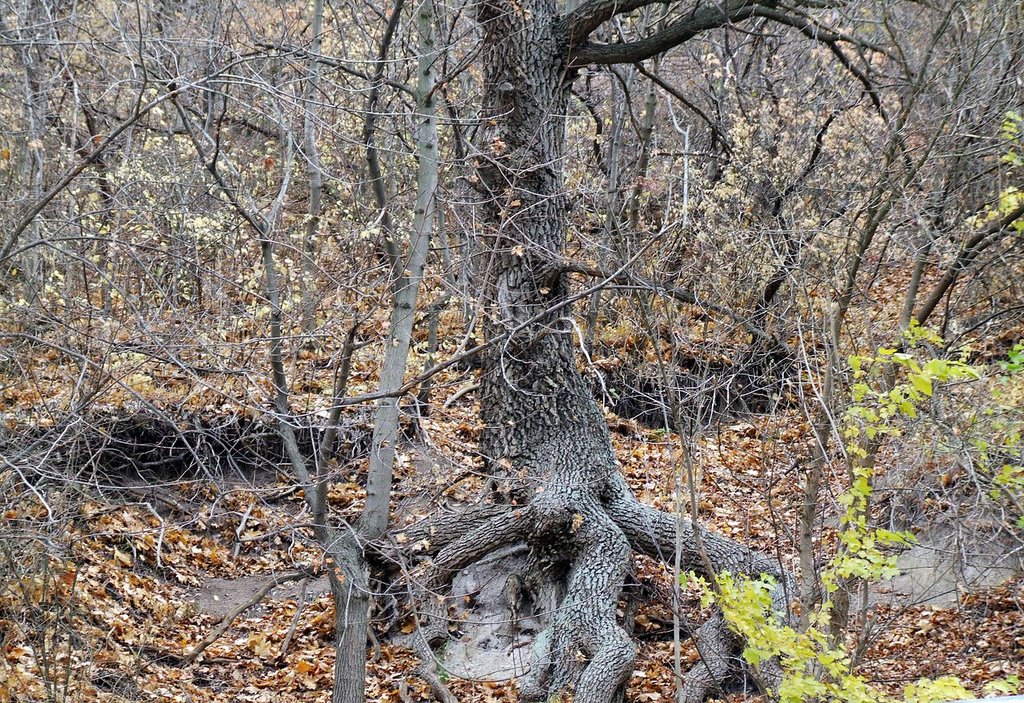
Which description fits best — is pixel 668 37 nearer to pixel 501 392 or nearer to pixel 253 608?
pixel 501 392

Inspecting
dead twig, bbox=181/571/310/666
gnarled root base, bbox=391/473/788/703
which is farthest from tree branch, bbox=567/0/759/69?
dead twig, bbox=181/571/310/666

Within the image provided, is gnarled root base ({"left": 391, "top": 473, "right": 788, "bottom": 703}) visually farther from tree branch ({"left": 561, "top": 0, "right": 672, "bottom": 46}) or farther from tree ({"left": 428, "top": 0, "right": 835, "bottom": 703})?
tree branch ({"left": 561, "top": 0, "right": 672, "bottom": 46})

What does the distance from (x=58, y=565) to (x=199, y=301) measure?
9.00 feet

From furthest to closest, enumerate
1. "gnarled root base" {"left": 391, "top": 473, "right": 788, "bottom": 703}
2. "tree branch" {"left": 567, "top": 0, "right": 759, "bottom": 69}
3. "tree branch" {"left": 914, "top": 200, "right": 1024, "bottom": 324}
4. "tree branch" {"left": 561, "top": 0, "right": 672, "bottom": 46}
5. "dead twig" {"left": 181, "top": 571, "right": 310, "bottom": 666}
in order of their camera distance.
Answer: "tree branch" {"left": 561, "top": 0, "right": 672, "bottom": 46}, "tree branch" {"left": 567, "top": 0, "right": 759, "bottom": 69}, "gnarled root base" {"left": 391, "top": 473, "right": 788, "bottom": 703}, "dead twig" {"left": 181, "top": 571, "right": 310, "bottom": 666}, "tree branch" {"left": 914, "top": 200, "right": 1024, "bottom": 324}

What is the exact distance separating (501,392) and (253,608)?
11.0 feet

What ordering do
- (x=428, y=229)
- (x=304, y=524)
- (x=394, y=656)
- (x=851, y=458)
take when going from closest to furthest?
(x=851, y=458), (x=304, y=524), (x=428, y=229), (x=394, y=656)

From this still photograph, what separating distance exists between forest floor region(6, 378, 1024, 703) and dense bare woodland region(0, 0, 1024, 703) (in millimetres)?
47

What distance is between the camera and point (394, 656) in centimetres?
800

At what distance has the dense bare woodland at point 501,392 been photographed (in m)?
6.05

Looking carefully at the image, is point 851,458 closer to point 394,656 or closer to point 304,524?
point 304,524

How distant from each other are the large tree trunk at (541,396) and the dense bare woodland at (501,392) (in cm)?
3

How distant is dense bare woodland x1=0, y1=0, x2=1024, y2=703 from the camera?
6.05 meters

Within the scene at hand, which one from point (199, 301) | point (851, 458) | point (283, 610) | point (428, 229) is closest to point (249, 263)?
point (199, 301)

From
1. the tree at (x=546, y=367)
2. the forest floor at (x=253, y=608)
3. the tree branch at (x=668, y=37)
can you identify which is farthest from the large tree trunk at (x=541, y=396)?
the forest floor at (x=253, y=608)
